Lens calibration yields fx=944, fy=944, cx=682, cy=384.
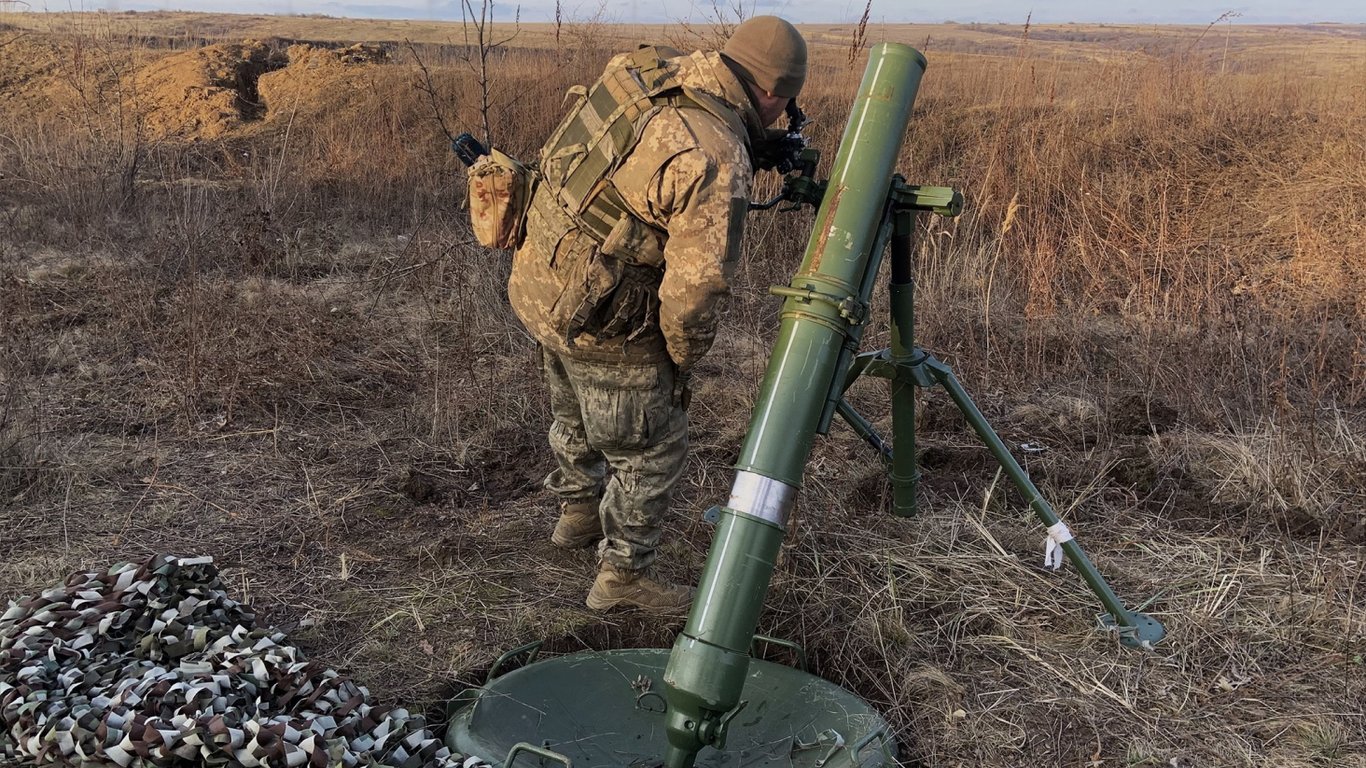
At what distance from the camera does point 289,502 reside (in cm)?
397

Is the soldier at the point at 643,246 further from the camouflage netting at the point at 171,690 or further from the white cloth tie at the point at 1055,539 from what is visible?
the white cloth tie at the point at 1055,539

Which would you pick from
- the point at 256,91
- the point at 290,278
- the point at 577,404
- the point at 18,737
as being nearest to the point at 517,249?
the point at 577,404

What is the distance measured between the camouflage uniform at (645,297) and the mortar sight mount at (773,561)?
216 mm

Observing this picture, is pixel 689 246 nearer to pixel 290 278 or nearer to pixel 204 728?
pixel 204 728

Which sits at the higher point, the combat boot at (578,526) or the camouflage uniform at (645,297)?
the camouflage uniform at (645,297)

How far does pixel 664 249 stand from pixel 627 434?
2.10ft

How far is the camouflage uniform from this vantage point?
8.43ft

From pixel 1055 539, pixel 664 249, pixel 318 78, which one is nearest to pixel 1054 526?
pixel 1055 539

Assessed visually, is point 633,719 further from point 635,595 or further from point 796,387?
point 796,387

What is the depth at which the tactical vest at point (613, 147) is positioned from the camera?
2676 mm

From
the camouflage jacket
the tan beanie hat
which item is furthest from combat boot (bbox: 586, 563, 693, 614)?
the tan beanie hat

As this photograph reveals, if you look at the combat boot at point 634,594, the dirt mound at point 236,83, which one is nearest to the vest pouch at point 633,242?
the combat boot at point 634,594

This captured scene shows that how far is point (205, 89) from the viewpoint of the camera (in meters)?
14.0

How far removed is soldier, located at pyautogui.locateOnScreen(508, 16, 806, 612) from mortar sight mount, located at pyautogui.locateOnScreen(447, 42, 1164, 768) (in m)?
0.23
